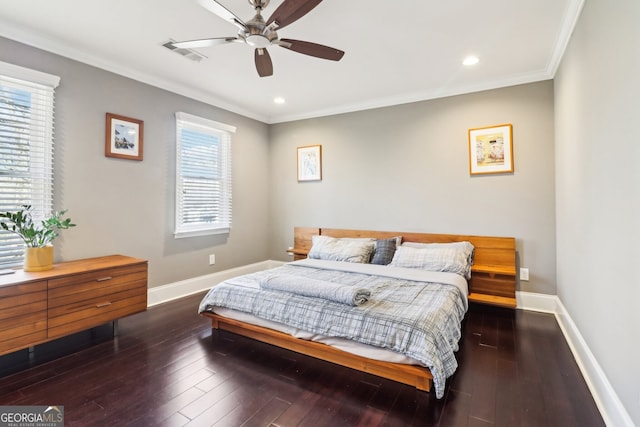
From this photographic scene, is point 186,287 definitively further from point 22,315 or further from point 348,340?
point 348,340

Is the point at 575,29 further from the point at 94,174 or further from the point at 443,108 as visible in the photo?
the point at 94,174

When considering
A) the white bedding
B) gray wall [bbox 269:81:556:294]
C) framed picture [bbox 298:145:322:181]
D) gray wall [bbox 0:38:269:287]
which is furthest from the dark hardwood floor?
framed picture [bbox 298:145:322:181]

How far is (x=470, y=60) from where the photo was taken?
10.1 feet

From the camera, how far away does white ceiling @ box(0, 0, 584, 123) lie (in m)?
2.28

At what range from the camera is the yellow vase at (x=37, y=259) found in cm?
242

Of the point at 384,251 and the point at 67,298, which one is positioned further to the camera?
the point at 384,251

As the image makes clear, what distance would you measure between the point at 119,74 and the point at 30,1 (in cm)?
102

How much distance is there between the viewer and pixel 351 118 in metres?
4.55

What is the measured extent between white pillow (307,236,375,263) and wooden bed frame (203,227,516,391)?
45 centimetres

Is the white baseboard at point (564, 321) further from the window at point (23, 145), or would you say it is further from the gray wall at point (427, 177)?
the window at point (23, 145)

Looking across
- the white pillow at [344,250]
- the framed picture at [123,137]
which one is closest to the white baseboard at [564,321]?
the white pillow at [344,250]

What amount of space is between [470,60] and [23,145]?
4228 mm

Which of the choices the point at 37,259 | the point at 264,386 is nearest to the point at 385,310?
the point at 264,386

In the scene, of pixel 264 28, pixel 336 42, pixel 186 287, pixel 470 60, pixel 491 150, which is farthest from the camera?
pixel 186 287
